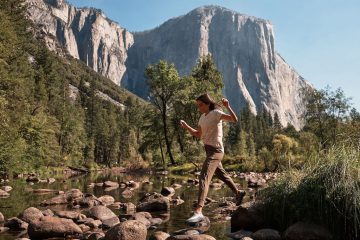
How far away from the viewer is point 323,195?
8.02 meters

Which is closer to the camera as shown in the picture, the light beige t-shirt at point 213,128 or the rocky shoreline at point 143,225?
the rocky shoreline at point 143,225

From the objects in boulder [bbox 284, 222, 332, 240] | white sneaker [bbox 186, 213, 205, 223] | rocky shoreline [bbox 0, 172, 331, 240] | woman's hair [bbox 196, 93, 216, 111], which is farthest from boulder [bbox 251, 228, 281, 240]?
woman's hair [bbox 196, 93, 216, 111]

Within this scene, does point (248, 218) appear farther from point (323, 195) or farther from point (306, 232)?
point (323, 195)

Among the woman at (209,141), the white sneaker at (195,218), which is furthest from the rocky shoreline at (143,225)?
the woman at (209,141)

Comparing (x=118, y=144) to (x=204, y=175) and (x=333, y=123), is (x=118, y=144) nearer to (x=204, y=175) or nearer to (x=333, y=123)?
(x=333, y=123)

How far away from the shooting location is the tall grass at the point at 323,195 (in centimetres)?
756

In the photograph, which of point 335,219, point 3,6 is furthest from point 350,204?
point 3,6

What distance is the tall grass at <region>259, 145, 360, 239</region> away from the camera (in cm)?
756

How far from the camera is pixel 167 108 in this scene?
4959 cm

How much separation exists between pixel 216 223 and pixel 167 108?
39.6 metres

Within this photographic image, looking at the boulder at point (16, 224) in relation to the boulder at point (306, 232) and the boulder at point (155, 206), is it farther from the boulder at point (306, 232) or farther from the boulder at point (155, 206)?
the boulder at point (306, 232)

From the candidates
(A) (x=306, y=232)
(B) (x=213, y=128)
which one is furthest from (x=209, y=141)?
(A) (x=306, y=232)

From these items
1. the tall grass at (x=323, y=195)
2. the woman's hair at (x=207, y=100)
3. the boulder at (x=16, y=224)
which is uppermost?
the woman's hair at (x=207, y=100)

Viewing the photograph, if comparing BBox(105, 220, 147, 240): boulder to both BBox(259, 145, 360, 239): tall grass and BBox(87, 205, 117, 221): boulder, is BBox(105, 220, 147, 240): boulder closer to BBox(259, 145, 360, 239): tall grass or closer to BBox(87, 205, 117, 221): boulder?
BBox(259, 145, 360, 239): tall grass
